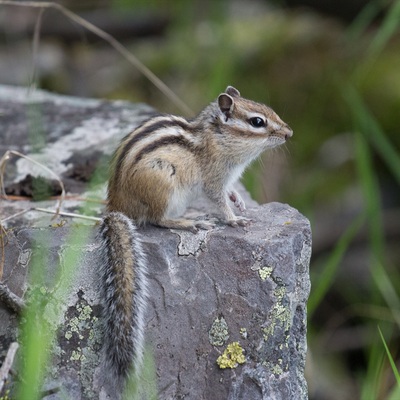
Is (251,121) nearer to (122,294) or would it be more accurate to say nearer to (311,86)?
(122,294)

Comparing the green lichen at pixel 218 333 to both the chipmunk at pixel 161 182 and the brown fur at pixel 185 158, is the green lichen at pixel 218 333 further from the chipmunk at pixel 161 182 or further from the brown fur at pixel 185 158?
the brown fur at pixel 185 158

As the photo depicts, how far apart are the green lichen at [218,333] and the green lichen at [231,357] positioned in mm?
34

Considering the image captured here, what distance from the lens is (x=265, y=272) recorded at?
326cm

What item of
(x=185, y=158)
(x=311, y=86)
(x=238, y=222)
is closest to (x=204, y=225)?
(x=238, y=222)

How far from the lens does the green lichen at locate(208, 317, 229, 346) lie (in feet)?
10.5

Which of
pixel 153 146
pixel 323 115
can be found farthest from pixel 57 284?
pixel 323 115

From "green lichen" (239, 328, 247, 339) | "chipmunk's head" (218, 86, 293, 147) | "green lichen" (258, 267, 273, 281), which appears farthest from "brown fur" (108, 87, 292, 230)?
"green lichen" (239, 328, 247, 339)

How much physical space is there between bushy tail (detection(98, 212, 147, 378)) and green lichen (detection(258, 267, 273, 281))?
1.43 feet

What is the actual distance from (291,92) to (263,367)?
523 centimetres

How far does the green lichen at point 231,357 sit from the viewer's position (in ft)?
10.4

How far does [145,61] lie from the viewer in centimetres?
905

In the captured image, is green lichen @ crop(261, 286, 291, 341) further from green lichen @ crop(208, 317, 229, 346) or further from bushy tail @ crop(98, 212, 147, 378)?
bushy tail @ crop(98, 212, 147, 378)

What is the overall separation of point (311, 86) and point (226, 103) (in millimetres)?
4302

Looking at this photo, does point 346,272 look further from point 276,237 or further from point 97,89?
point 276,237
